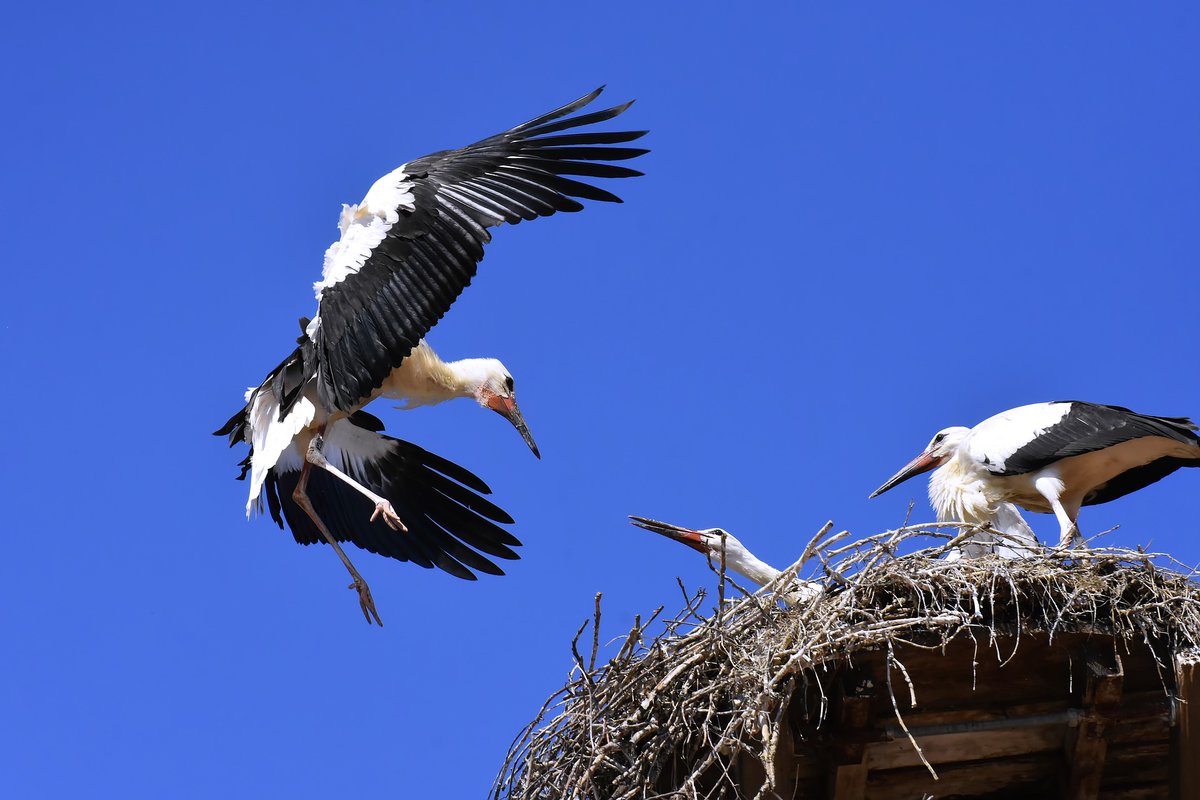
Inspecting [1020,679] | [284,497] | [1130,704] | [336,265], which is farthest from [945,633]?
[284,497]

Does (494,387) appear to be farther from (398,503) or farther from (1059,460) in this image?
(1059,460)

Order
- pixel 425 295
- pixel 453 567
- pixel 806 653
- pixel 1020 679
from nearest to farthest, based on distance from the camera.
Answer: pixel 806 653 → pixel 1020 679 → pixel 425 295 → pixel 453 567

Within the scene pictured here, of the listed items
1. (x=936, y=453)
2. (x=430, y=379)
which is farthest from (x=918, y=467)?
(x=430, y=379)

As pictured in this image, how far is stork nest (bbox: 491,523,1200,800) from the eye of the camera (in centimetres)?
474

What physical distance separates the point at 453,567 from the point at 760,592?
2.51 m

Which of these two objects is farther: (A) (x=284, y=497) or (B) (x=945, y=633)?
(A) (x=284, y=497)

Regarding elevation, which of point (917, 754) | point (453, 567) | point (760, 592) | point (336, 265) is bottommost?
point (917, 754)

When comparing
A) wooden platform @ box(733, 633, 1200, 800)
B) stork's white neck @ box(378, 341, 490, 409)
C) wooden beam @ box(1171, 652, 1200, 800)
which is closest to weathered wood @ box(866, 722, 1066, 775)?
wooden platform @ box(733, 633, 1200, 800)

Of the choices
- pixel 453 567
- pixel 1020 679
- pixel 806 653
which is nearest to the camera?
pixel 806 653

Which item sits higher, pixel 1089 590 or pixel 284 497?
pixel 284 497

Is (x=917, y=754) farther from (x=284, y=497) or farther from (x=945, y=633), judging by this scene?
(x=284, y=497)

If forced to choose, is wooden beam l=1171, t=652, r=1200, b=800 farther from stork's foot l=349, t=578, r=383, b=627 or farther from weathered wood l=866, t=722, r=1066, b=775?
stork's foot l=349, t=578, r=383, b=627

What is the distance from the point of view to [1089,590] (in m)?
4.99

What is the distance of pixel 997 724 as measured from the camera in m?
4.97
